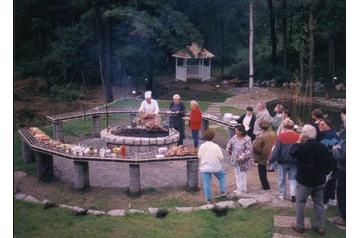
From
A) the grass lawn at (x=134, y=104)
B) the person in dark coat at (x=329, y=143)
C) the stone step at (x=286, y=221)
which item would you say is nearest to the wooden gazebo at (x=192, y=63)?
the grass lawn at (x=134, y=104)

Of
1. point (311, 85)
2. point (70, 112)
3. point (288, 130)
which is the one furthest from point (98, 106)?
point (288, 130)

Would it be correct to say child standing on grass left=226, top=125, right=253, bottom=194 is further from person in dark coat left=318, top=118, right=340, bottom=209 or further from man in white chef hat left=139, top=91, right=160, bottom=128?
man in white chef hat left=139, top=91, right=160, bottom=128

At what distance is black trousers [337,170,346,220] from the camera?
21.0 ft

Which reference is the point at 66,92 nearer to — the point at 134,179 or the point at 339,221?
the point at 134,179

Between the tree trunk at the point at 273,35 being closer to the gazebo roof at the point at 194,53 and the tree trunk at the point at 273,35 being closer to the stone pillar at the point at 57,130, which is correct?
the gazebo roof at the point at 194,53

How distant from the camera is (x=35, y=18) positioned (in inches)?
364

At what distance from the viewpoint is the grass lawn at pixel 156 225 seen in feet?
21.0

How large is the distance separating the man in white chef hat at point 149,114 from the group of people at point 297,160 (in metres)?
2.85

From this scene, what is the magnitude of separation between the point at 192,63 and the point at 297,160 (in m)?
7.88

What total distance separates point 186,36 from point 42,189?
16.0ft

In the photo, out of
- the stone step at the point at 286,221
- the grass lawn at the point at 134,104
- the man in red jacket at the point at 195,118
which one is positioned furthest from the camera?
the grass lawn at the point at 134,104

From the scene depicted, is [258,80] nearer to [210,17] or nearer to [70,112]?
[210,17]

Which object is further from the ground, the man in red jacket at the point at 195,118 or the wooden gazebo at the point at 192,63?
the wooden gazebo at the point at 192,63

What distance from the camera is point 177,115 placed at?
1007 centimetres
